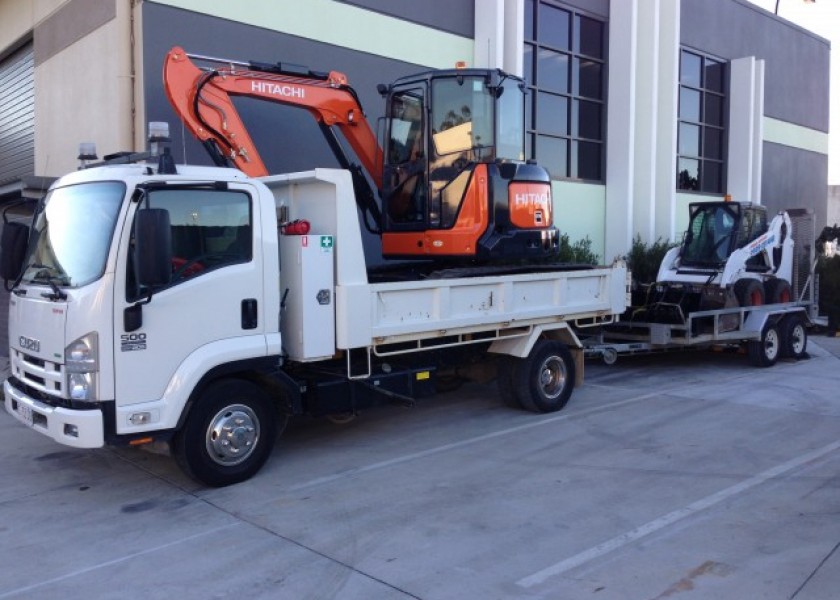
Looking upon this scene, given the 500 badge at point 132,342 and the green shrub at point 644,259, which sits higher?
the green shrub at point 644,259

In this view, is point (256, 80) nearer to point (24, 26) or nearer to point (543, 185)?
point (543, 185)

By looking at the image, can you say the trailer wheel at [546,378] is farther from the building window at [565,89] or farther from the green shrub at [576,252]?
the building window at [565,89]

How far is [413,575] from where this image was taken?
4.77 metres

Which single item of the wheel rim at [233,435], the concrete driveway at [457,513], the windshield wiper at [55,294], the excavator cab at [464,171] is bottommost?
the concrete driveway at [457,513]

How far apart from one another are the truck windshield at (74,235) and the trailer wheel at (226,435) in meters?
1.35

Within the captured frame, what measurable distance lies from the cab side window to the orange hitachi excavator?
2.35 m

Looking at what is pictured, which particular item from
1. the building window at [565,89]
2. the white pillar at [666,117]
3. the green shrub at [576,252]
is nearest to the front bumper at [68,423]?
the green shrub at [576,252]

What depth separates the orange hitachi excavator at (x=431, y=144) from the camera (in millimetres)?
8586

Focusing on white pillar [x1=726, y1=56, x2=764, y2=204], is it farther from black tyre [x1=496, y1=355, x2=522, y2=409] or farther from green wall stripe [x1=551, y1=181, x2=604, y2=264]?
black tyre [x1=496, y1=355, x2=522, y2=409]

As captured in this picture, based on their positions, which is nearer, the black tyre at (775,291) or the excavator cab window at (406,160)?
the excavator cab window at (406,160)

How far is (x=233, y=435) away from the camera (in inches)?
253

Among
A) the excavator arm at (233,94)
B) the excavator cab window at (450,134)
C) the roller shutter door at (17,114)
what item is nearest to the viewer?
the excavator arm at (233,94)

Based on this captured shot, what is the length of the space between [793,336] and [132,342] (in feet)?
37.8

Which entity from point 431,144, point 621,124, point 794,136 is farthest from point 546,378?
point 794,136
